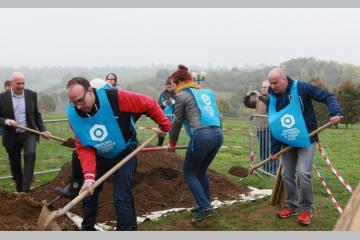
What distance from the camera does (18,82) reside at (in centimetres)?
693

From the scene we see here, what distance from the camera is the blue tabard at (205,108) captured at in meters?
5.49

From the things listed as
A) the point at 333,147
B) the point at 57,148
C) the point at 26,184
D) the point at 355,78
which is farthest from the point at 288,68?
the point at 26,184

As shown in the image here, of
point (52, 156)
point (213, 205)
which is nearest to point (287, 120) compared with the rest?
point (213, 205)

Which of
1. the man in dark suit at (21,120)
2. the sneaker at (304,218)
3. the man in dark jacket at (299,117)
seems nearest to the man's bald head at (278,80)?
the man in dark jacket at (299,117)

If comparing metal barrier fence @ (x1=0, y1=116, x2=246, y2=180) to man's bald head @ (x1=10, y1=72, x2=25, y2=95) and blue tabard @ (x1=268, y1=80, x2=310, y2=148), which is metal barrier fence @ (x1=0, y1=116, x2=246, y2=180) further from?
blue tabard @ (x1=268, y1=80, x2=310, y2=148)

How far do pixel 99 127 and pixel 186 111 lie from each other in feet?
4.37

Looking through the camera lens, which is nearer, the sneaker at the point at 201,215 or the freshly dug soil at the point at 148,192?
the freshly dug soil at the point at 148,192

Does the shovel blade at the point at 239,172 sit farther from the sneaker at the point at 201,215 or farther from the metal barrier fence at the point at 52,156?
the sneaker at the point at 201,215

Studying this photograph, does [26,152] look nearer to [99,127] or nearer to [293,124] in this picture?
[99,127]

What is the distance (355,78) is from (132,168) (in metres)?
36.9

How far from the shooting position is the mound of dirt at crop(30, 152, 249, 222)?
255 inches

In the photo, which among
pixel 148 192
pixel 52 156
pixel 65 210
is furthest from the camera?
pixel 52 156

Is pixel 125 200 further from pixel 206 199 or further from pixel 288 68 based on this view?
pixel 288 68

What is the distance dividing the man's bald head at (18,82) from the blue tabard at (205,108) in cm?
280
